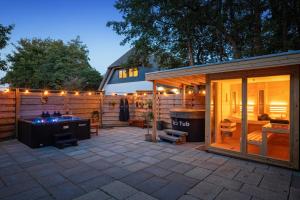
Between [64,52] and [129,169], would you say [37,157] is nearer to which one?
[129,169]

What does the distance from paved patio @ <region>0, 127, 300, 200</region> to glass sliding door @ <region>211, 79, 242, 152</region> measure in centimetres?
97

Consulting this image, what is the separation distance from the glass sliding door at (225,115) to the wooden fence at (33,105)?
6.21m

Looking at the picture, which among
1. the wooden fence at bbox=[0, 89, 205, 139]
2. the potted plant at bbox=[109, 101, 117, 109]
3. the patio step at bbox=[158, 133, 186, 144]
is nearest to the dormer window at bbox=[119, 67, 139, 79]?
the wooden fence at bbox=[0, 89, 205, 139]

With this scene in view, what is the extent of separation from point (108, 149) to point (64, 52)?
59.6 feet

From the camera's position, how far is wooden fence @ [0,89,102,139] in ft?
20.5

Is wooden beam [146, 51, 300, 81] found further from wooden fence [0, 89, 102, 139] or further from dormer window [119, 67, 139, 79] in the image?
dormer window [119, 67, 139, 79]

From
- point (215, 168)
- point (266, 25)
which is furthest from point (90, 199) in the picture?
point (266, 25)

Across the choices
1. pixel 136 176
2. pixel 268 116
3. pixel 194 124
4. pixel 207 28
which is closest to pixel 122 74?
pixel 207 28

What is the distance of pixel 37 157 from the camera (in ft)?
14.8

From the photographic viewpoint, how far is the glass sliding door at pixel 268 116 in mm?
4258

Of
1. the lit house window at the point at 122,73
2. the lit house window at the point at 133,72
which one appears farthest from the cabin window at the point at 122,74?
the lit house window at the point at 133,72

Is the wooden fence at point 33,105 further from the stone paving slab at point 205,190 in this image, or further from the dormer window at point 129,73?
the dormer window at point 129,73

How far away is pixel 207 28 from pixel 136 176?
10.0 meters

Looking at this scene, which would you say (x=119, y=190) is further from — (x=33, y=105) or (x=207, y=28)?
(x=207, y=28)
